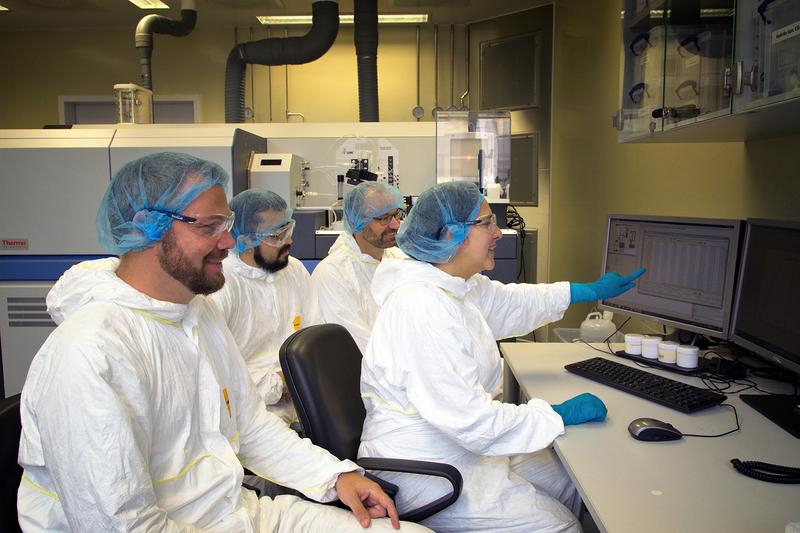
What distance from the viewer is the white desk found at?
0.96 m

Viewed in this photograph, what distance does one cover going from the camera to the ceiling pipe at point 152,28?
16.3 ft

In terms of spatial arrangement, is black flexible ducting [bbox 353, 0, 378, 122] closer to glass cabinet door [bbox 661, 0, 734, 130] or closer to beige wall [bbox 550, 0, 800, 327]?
beige wall [bbox 550, 0, 800, 327]

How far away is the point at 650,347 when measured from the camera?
1.83 m

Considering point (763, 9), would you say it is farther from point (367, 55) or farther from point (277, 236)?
point (367, 55)

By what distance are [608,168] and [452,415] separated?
2.42 meters

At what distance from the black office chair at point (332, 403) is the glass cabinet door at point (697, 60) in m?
1.13

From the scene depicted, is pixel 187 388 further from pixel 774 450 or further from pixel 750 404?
pixel 750 404

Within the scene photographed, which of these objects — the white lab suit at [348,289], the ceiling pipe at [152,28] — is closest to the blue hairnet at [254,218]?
the white lab suit at [348,289]

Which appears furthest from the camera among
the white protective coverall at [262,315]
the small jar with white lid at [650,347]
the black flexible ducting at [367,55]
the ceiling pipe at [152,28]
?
the ceiling pipe at [152,28]

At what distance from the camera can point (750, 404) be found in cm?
146

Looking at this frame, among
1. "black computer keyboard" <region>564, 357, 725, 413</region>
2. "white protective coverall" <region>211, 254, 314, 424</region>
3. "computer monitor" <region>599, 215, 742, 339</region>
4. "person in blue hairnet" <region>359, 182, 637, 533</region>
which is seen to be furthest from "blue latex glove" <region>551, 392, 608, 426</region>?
"white protective coverall" <region>211, 254, 314, 424</region>

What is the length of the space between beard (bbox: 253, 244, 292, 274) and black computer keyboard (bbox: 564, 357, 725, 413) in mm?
1154

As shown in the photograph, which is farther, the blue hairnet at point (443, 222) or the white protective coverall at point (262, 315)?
the white protective coverall at point (262, 315)

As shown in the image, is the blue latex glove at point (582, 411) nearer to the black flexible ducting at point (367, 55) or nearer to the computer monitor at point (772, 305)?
the computer monitor at point (772, 305)
